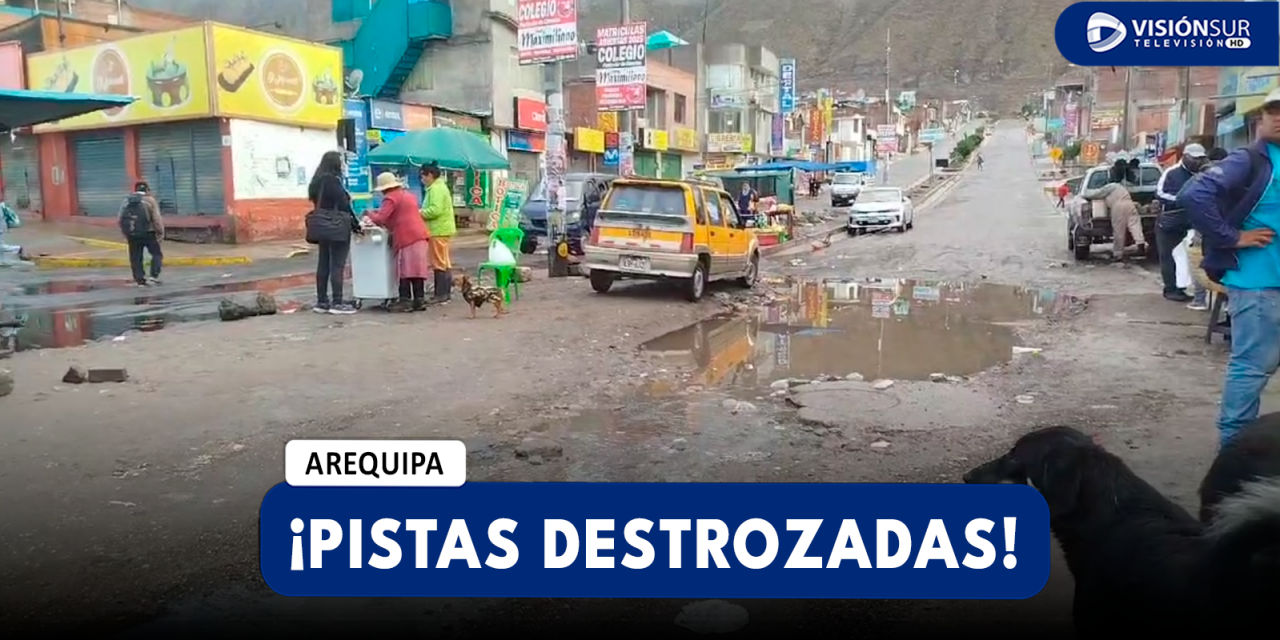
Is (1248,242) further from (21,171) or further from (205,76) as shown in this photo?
(21,171)

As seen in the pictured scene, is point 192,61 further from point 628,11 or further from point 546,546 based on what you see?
point 546,546

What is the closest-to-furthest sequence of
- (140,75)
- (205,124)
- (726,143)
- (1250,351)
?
(1250,351)
(205,124)
(140,75)
(726,143)

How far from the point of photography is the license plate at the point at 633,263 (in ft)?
39.4

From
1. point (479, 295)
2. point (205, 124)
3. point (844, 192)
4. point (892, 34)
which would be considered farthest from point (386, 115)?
point (892, 34)

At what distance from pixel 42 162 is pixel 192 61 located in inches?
283

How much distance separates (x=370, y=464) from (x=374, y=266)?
676 cm

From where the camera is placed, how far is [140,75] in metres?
24.1

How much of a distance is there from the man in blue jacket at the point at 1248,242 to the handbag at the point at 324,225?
332 inches

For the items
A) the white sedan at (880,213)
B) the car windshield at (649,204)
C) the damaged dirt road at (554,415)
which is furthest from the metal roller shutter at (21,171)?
the white sedan at (880,213)

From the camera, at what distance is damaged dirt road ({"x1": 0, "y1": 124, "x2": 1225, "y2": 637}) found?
11.3 feet

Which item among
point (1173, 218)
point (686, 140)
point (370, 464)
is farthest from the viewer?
point (686, 140)
